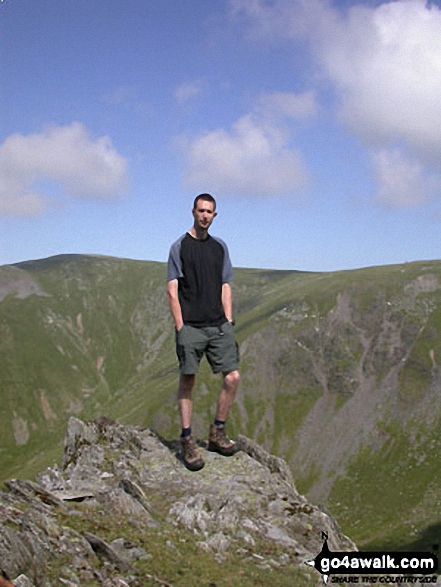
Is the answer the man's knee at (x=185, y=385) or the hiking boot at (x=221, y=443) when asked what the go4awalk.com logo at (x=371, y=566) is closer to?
the hiking boot at (x=221, y=443)

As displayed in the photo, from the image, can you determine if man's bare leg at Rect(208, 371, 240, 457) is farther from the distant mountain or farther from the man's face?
the distant mountain

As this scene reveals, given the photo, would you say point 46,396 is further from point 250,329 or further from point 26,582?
point 26,582

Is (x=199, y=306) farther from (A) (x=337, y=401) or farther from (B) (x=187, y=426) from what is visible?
(A) (x=337, y=401)

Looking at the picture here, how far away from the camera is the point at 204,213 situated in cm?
1455

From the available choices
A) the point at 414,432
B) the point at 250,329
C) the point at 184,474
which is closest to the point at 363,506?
the point at 414,432

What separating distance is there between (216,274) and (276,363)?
13461cm

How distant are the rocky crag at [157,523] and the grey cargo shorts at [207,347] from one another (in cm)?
329

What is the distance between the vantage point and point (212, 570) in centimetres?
1047

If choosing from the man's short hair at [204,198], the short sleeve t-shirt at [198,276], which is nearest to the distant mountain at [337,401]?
the short sleeve t-shirt at [198,276]

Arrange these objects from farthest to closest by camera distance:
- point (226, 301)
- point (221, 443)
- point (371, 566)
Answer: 1. point (221, 443)
2. point (226, 301)
3. point (371, 566)

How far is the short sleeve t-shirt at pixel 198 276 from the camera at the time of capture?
1481cm

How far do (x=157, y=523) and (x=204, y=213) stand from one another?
27.2 ft

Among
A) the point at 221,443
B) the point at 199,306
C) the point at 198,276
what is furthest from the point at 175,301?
the point at 221,443

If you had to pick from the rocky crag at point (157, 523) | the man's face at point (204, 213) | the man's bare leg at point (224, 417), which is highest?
the man's face at point (204, 213)
